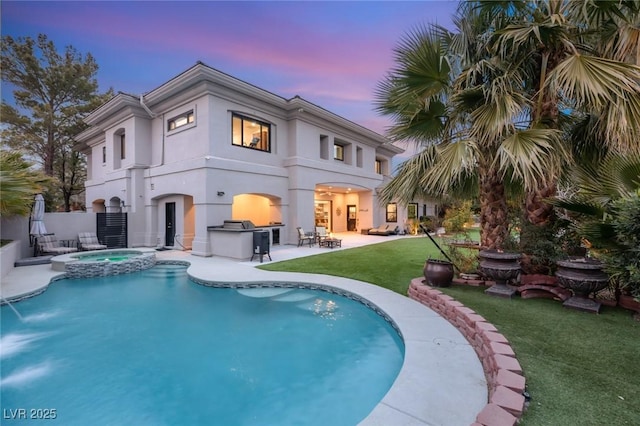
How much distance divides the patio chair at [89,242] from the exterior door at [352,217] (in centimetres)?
1593

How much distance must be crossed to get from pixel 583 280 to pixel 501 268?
1.17 m

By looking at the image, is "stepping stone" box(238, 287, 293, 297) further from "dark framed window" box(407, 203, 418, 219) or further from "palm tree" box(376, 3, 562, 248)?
"dark framed window" box(407, 203, 418, 219)

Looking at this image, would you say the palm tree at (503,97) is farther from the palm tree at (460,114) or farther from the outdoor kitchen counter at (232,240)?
the outdoor kitchen counter at (232,240)

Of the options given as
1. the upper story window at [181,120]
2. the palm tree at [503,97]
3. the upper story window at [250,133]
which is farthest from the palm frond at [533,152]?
the upper story window at [181,120]

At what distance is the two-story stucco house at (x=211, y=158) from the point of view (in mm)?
12602

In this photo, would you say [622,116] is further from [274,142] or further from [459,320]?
[274,142]

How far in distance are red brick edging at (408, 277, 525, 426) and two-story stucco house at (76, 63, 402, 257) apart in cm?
645

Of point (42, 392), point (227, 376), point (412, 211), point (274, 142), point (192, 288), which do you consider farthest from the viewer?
point (412, 211)

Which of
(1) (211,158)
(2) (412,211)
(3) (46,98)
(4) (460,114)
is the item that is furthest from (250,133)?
(3) (46,98)

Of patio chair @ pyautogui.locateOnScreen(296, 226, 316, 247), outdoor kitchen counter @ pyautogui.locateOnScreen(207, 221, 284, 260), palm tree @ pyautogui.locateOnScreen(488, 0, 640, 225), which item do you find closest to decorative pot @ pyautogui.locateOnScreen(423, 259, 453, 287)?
palm tree @ pyautogui.locateOnScreen(488, 0, 640, 225)

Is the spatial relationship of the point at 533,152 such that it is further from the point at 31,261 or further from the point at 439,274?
the point at 31,261

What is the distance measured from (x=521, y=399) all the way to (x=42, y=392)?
550cm

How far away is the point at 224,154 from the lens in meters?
13.0

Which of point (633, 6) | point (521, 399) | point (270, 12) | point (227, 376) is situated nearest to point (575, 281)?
point (521, 399)
